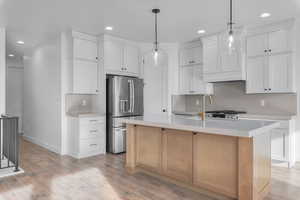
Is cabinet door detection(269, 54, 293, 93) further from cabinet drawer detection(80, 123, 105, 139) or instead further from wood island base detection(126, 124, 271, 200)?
cabinet drawer detection(80, 123, 105, 139)

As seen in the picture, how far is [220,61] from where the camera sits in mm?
4555

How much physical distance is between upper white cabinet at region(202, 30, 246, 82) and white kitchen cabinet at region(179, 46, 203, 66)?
0.33m

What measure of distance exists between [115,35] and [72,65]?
1.16 meters

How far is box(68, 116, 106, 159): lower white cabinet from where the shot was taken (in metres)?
4.31

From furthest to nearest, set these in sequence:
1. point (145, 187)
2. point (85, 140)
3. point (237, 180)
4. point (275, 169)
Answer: point (85, 140) < point (275, 169) < point (145, 187) < point (237, 180)

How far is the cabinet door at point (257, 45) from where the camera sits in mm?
4082

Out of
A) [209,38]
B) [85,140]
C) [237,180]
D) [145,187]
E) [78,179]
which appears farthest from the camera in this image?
[209,38]

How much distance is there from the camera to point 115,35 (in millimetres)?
4727

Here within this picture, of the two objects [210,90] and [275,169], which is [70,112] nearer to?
[210,90]

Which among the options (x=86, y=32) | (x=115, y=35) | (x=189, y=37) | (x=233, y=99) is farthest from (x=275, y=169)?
(x=86, y=32)

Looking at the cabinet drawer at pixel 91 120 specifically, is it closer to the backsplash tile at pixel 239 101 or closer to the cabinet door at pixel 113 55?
the cabinet door at pixel 113 55

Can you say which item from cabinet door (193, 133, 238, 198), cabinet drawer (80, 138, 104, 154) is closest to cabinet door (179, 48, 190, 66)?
cabinet drawer (80, 138, 104, 154)

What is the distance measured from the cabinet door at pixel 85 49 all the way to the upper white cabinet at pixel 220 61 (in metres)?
2.49

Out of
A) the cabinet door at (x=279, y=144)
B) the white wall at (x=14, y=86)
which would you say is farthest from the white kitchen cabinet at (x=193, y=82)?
the white wall at (x=14, y=86)
